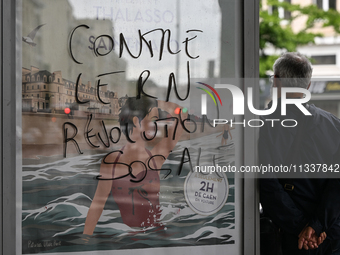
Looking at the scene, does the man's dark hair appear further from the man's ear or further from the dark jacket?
the dark jacket

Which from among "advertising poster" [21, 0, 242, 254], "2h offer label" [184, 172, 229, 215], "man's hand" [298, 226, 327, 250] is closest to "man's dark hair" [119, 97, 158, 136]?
"advertising poster" [21, 0, 242, 254]

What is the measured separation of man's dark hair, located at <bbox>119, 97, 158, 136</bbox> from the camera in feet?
7.57

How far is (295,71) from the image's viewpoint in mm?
2334

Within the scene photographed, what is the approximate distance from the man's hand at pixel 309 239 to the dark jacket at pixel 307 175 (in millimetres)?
31

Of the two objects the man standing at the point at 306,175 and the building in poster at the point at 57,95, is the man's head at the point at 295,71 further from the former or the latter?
the building in poster at the point at 57,95

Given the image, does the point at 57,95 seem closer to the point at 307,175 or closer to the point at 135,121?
the point at 135,121

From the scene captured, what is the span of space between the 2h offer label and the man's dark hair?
57cm

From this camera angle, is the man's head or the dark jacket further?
the man's head

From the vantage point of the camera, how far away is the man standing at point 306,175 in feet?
7.26

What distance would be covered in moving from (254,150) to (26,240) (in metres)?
1.80

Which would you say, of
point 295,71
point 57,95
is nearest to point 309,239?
point 295,71

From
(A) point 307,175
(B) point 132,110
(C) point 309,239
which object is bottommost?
(C) point 309,239

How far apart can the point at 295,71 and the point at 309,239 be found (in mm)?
1206

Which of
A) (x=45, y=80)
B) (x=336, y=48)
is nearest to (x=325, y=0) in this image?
(x=336, y=48)
